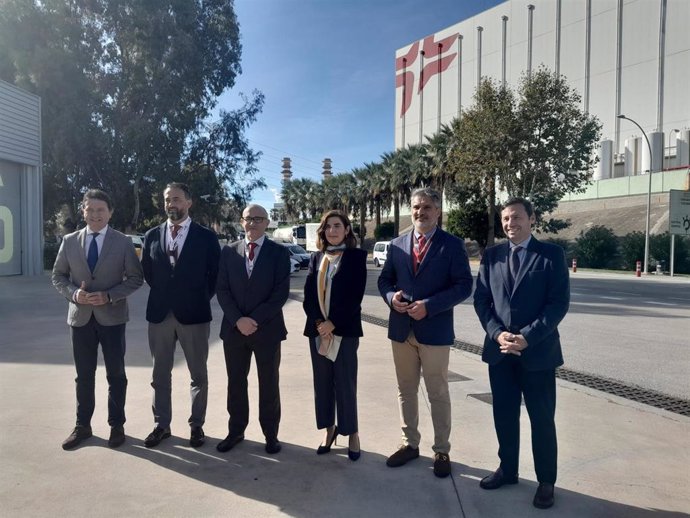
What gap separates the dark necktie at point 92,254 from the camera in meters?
4.41

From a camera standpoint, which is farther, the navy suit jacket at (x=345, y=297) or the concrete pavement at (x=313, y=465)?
the navy suit jacket at (x=345, y=297)

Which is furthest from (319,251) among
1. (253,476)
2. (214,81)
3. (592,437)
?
(214,81)

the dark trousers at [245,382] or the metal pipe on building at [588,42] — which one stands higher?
the metal pipe on building at [588,42]

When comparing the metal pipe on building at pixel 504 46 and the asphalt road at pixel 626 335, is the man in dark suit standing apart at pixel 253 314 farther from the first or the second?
the metal pipe on building at pixel 504 46

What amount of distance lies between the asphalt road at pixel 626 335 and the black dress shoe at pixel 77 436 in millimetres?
5772

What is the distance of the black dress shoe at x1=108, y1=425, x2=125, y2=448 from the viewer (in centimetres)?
422

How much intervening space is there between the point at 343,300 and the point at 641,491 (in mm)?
2327

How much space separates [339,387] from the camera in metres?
4.17

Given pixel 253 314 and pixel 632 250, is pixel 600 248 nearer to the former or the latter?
pixel 632 250

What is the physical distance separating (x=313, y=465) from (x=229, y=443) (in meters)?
0.71

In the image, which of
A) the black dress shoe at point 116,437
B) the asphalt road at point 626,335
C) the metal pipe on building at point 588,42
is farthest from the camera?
the metal pipe on building at point 588,42

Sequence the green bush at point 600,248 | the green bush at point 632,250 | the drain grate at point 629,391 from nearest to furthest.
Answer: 1. the drain grate at point 629,391
2. the green bush at point 632,250
3. the green bush at point 600,248

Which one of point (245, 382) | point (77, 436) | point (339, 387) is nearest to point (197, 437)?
point (245, 382)

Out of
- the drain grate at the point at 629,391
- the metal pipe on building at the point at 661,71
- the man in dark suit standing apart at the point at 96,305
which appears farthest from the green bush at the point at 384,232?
the man in dark suit standing apart at the point at 96,305
